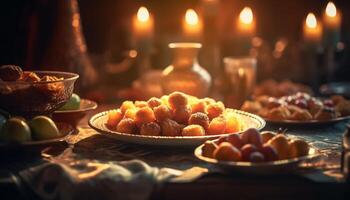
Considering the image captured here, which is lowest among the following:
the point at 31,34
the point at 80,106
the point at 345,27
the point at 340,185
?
the point at 340,185

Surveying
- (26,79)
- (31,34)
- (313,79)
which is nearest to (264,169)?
(26,79)

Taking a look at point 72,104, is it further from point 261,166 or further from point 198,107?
point 261,166

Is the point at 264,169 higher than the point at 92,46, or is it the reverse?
the point at 92,46

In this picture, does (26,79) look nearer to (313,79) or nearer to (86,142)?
(86,142)

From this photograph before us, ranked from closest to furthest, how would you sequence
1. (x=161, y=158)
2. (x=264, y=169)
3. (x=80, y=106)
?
(x=264, y=169) < (x=161, y=158) < (x=80, y=106)

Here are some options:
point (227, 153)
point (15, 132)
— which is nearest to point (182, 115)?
point (227, 153)

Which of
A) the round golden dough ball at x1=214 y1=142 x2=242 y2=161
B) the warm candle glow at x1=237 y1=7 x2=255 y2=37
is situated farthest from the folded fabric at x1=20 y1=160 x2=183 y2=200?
the warm candle glow at x1=237 y1=7 x2=255 y2=37
